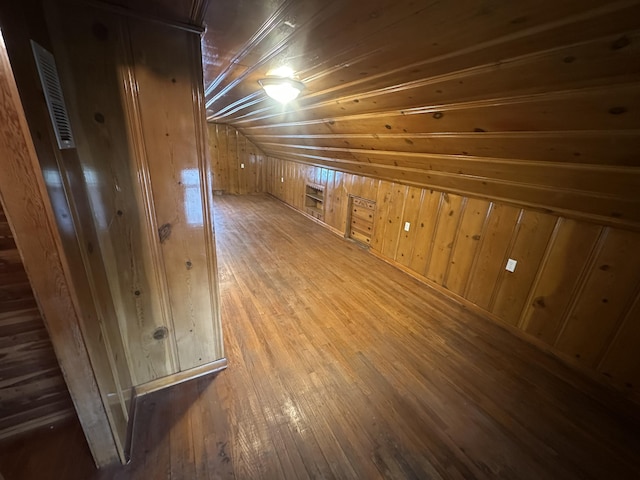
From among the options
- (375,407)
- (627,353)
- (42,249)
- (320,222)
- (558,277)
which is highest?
(42,249)

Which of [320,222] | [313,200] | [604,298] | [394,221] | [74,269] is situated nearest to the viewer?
[74,269]

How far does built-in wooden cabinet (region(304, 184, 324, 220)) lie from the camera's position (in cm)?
552

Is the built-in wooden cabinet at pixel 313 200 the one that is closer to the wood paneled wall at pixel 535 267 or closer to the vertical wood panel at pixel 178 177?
the wood paneled wall at pixel 535 267

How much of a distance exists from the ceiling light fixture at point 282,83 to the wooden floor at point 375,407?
6.40 ft

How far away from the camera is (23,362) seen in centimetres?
128

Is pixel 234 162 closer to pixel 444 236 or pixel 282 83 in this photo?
pixel 282 83

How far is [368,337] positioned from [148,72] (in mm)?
2342

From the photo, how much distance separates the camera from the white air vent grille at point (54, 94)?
0.90 m

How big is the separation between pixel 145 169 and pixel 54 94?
15.8 inches

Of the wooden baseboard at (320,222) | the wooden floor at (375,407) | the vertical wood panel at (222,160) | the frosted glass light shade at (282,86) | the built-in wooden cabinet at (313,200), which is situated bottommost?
the wooden floor at (375,407)

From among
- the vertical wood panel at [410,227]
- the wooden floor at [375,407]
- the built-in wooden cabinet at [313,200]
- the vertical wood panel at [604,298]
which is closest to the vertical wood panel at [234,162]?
the built-in wooden cabinet at [313,200]

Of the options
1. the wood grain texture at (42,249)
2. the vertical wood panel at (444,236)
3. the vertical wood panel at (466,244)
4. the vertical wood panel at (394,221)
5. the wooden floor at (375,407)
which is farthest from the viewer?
the vertical wood panel at (394,221)

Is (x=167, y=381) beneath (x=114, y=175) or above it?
beneath

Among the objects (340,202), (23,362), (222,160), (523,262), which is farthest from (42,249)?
(222,160)
